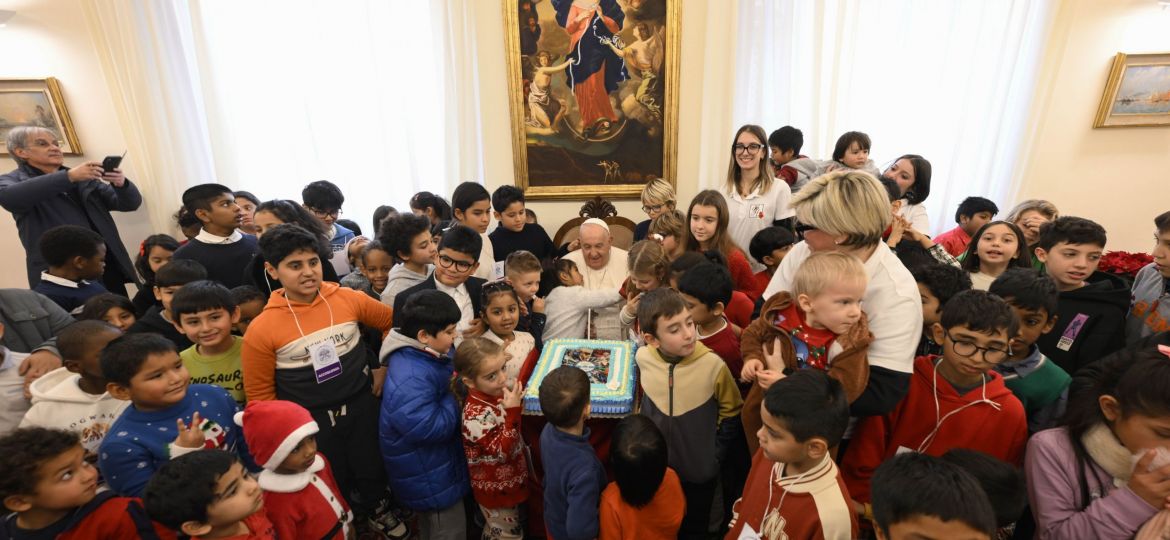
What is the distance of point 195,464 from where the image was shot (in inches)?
55.6

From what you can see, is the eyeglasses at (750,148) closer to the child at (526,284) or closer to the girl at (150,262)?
the child at (526,284)

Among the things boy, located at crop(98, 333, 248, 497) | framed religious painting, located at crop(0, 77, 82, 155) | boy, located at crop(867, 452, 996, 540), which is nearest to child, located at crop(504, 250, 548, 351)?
boy, located at crop(98, 333, 248, 497)

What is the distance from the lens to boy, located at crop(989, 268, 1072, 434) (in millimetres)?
1807

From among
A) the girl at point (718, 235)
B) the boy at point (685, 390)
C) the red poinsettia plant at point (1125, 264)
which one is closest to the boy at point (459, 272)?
the boy at point (685, 390)

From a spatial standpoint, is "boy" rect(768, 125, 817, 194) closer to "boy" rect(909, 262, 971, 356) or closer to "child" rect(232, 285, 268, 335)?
"boy" rect(909, 262, 971, 356)

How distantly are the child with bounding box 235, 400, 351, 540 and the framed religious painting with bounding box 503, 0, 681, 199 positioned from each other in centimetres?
389

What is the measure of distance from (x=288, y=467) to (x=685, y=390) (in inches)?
63.0

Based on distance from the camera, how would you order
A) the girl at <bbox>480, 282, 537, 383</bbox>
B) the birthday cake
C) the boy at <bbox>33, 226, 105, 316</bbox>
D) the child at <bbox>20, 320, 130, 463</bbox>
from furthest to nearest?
the boy at <bbox>33, 226, 105, 316</bbox> < the girl at <bbox>480, 282, 537, 383</bbox> < the birthday cake < the child at <bbox>20, 320, 130, 463</bbox>

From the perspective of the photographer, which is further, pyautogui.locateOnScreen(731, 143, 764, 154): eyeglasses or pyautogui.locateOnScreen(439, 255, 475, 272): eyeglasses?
pyautogui.locateOnScreen(731, 143, 764, 154): eyeglasses

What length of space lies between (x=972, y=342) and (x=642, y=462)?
122cm

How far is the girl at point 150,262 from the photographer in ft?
10.5

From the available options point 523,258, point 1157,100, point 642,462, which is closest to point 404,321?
point 523,258

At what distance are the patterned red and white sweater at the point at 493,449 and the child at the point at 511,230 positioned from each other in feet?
5.86

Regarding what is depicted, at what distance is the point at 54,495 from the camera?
144 centimetres
